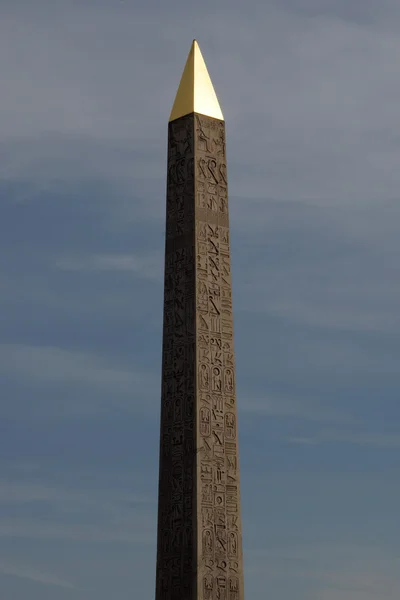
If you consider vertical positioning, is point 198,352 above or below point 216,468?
above

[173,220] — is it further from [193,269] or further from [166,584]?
[166,584]

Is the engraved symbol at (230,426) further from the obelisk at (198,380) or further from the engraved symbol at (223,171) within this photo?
the engraved symbol at (223,171)

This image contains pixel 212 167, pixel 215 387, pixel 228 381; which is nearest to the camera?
pixel 215 387

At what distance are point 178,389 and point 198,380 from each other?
0.41 m

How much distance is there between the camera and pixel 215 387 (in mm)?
23875

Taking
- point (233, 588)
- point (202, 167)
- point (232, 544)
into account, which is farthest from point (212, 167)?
point (233, 588)

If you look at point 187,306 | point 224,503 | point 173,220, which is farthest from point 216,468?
point 173,220

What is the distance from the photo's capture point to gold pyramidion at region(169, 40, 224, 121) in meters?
25.3

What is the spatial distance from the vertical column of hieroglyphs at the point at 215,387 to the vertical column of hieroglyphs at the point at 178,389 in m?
0.14

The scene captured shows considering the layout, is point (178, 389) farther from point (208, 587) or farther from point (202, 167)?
point (202, 167)

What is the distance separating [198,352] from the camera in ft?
78.0

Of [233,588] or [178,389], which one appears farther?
[178,389]

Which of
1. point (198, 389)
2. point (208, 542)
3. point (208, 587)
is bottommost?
point (208, 587)

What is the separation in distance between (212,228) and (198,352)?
2049mm
